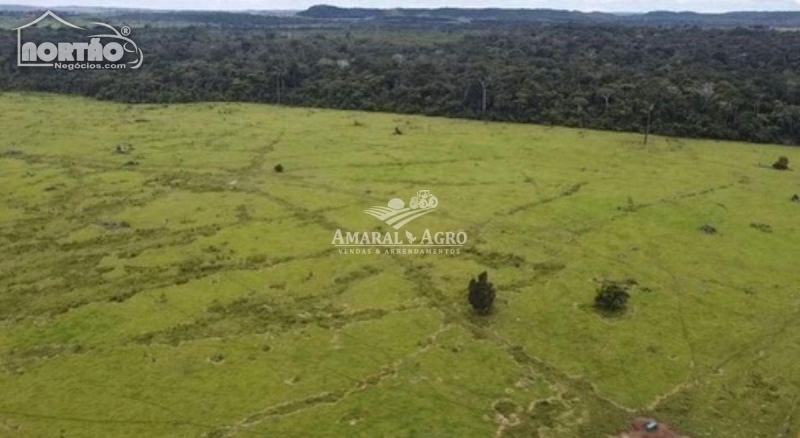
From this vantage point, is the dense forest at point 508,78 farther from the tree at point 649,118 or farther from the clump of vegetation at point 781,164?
the clump of vegetation at point 781,164

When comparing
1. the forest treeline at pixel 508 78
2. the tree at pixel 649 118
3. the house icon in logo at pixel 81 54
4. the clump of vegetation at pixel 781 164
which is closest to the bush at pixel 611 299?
the clump of vegetation at pixel 781 164

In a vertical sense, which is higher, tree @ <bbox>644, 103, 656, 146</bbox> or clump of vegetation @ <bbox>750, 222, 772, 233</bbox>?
tree @ <bbox>644, 103, 656, 146</bbox>

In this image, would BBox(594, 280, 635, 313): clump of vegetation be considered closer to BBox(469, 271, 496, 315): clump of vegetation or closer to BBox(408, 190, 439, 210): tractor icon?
BBox(469, 271, 496, 315): clump of vegetation

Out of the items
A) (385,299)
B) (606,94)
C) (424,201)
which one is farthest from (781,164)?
(385,299)

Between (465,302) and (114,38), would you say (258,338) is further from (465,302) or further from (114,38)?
(114,38)

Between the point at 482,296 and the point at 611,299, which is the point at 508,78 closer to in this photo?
the point at 611,299

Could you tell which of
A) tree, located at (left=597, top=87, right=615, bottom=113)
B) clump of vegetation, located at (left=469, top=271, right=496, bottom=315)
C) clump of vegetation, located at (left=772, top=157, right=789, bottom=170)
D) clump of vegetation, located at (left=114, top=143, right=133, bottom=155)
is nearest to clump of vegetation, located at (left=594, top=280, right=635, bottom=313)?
clump of vegetation, located at (left=469, top=271, right=496, bottom=315)

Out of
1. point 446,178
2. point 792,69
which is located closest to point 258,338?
point 446,178
